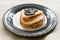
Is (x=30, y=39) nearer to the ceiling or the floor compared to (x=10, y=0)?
nearer to the floor

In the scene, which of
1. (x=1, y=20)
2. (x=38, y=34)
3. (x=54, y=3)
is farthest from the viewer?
(x=54, y=3)

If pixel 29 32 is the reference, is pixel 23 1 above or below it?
above

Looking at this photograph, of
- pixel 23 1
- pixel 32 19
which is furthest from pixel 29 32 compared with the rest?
pixel 23 1

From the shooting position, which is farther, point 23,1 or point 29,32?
point 23,1

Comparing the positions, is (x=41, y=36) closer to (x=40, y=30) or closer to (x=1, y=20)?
(x=40, y=30)

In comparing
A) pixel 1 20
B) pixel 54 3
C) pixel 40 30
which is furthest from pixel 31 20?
pixel 54 3

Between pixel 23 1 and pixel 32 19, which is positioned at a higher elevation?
pixel 23 1

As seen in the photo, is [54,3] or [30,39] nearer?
[30,39]

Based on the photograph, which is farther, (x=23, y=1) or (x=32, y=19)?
(x=23, y=1)

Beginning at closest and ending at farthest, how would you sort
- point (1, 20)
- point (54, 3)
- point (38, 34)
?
point (38, 34), point (1, 20), point (54, 3)

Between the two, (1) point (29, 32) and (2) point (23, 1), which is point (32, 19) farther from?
(2) point (23, 1)
